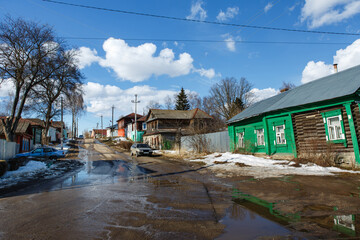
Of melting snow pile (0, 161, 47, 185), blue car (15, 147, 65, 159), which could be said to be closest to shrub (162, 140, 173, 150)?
blue car (15, 147, 65, 159)

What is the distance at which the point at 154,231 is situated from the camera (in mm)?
3859

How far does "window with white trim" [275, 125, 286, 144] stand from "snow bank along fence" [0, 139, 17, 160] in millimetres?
19357

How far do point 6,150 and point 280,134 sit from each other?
19.9 meters

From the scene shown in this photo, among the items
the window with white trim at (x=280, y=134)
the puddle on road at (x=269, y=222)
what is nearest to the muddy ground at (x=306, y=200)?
the puddle on road at (x=269, y=222)

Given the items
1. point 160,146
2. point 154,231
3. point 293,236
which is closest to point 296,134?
point 293,236

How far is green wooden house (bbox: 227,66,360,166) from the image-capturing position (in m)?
11.0

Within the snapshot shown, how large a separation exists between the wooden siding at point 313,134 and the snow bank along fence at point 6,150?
19.8m

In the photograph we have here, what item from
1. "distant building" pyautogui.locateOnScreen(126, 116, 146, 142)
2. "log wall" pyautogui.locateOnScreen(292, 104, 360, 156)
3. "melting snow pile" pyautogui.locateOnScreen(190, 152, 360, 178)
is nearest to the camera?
"melting snow pile" pyautogui.locateOnScreen(190, 152, 360, 178)

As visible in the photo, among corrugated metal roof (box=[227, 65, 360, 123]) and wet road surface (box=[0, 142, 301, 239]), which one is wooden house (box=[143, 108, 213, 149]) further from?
wet road surface (box=[0, 142, 301, 239])

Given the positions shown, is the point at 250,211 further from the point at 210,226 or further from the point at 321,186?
the point at 321,186

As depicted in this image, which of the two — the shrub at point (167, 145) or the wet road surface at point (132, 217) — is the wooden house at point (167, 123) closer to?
the shrub at point (167, 145)

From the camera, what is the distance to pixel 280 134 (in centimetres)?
1534

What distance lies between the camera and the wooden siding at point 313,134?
448 inches

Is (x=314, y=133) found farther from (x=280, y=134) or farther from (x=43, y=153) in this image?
(x=43, y=153)
